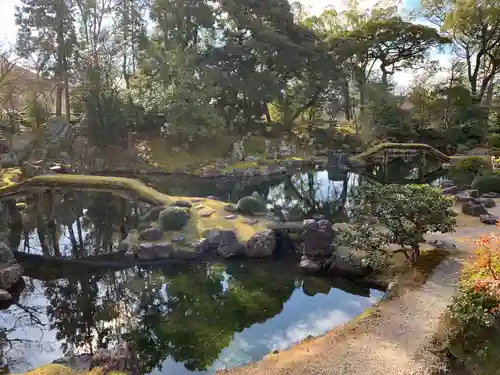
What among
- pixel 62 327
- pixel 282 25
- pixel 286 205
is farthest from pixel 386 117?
pixel 62 327

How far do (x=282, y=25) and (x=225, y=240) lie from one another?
30.2 metres

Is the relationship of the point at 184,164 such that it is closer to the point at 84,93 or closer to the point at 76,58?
the point at 84,93

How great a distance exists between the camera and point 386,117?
40344 mm

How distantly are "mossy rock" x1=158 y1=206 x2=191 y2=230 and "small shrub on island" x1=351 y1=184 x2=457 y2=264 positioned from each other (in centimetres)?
715

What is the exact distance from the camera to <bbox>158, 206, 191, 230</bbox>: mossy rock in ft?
54.3

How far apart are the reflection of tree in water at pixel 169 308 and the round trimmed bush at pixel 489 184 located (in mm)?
15190

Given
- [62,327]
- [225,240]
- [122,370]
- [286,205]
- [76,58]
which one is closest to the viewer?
[122,370]

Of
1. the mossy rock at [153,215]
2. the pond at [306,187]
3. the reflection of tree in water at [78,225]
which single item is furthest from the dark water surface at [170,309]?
the pond at [306,187]

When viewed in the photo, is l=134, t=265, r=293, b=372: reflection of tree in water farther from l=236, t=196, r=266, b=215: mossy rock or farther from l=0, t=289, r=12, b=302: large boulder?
l=0, t=289, r=12, b=302: large boulder

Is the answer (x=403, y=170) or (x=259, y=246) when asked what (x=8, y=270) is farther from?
(x=403, y=170)

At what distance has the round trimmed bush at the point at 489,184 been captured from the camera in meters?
22.9

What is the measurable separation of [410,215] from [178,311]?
Answer: 750 centimetres

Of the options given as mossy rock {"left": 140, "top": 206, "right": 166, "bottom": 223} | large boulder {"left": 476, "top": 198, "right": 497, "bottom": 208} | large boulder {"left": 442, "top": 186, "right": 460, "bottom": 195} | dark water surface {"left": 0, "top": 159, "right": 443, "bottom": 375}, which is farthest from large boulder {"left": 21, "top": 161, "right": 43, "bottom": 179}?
large boulder {"left": 476, "top": 198, "right": 497, "bottom": 208}

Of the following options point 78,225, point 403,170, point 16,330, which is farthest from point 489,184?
point 16,330
